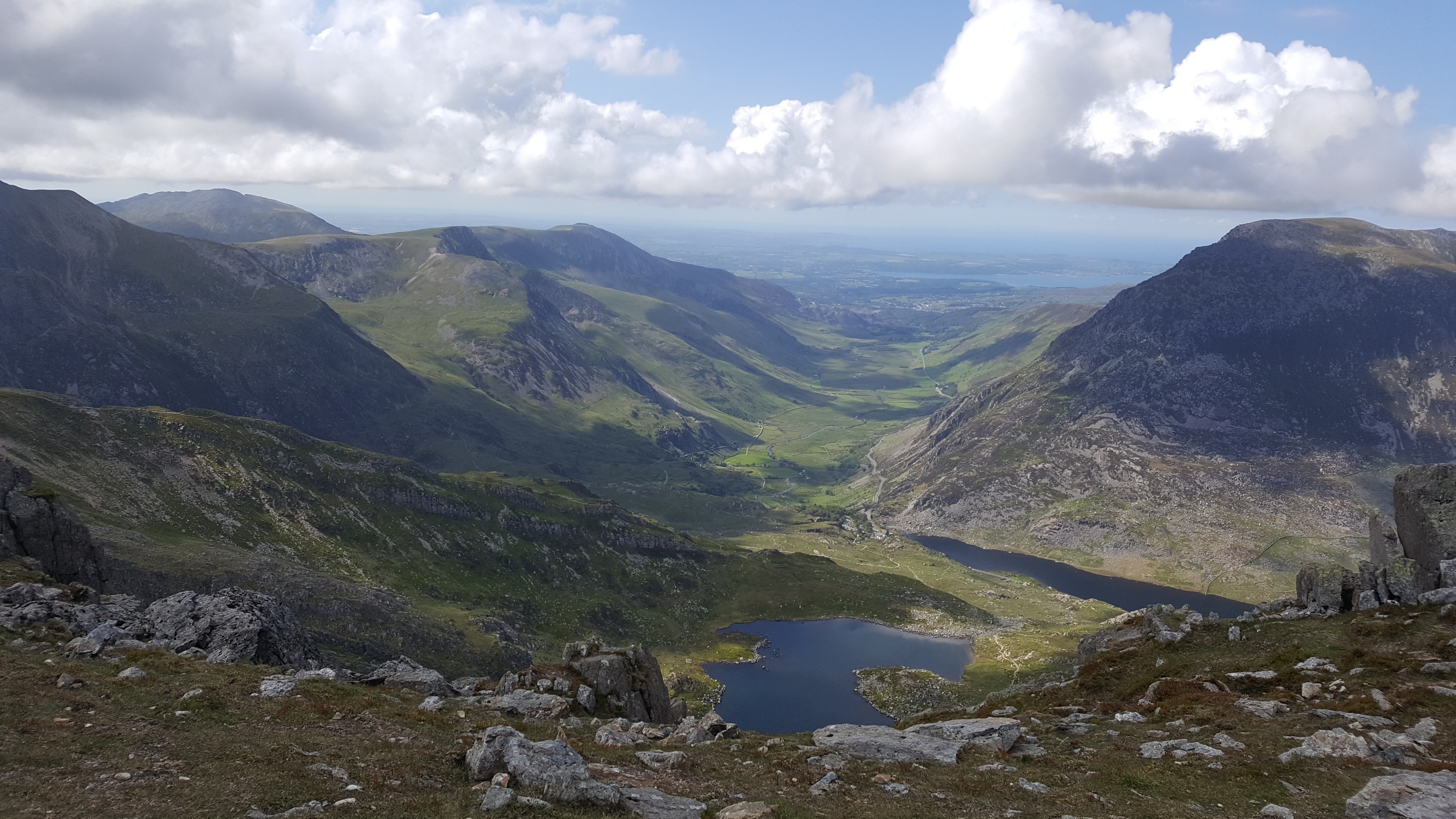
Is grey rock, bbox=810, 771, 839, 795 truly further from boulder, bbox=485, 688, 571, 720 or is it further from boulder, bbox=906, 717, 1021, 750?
boulder, bbox=485, 688, 571, 720

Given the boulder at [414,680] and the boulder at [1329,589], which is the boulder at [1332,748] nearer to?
the boulder at [1329,589]

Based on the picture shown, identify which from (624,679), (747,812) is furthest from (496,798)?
(624,679)

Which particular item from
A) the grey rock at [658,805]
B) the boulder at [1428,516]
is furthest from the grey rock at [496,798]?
the boulder at [1428,516]

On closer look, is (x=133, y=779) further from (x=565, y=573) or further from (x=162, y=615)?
(x=565, y=573)

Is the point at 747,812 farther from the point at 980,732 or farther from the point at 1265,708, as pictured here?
the point at 1265,708

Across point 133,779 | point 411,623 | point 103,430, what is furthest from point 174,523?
point 133,779

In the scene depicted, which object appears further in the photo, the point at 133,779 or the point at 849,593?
the point at 849,593
